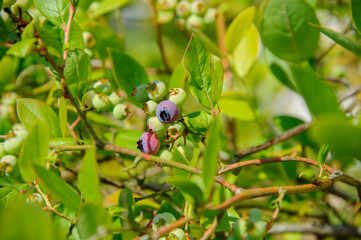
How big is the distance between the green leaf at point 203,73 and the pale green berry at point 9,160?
1.37 feet

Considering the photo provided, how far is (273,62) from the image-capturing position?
4.27ft

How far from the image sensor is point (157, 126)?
2.58 feet

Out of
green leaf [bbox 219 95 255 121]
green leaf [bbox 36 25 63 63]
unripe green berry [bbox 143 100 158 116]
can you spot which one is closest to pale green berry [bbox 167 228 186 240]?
unripe green berry [bbox 143 100 158 116]

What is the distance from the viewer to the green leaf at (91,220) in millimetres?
588

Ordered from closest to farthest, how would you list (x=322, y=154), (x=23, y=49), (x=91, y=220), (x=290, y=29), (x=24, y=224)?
1. (x=24, y=224)
2. (x=91, y=220)
3. (x=23, y=49)
4. (x=322, y=154)
5. (x=290, y=29)

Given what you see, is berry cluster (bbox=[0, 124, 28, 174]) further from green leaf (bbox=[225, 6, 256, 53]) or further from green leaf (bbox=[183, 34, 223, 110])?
A: green leaf (bbox=[225, 6, 256, 53])

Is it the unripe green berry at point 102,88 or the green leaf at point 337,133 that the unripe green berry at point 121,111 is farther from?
the green leaf at point 337,133

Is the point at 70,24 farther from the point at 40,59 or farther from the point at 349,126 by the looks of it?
the point at 349,126

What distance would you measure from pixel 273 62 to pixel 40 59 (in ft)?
2.52

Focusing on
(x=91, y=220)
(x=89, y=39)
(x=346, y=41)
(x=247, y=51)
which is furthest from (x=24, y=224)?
(x=247, y=51)

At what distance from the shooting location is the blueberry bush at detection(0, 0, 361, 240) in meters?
0.62

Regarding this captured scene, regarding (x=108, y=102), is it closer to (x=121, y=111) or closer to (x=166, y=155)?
(x=121, y=111)

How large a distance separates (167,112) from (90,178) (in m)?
0.20

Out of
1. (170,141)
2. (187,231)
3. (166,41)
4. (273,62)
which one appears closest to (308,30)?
(273,62)
